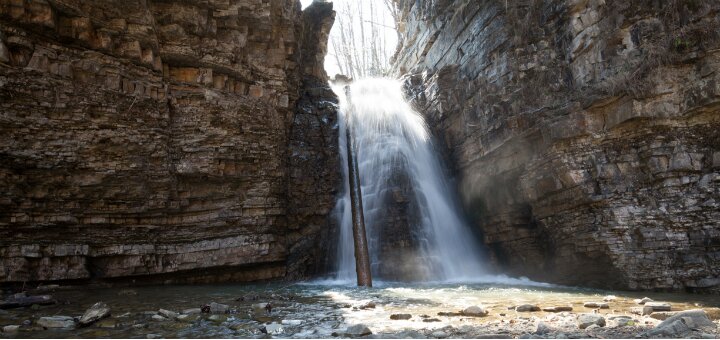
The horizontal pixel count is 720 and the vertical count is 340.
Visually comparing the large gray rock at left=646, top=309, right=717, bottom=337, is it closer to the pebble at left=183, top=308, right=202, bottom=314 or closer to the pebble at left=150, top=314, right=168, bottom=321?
the pebble at left=183, top=308, right=202, bottom=314

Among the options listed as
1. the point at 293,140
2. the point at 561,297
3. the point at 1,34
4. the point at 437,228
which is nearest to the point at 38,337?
the point at 1,34

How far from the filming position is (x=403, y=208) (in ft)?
38.8

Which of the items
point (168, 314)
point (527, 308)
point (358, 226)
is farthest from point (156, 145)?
point (527, 308)

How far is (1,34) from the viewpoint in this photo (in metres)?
8.12

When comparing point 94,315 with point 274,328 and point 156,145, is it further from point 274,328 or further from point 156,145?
point 156,145

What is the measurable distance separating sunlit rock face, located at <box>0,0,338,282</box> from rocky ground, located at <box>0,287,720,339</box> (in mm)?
2689

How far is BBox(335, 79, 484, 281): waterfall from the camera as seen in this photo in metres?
11.2

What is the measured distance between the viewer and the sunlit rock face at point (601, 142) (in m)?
7.70

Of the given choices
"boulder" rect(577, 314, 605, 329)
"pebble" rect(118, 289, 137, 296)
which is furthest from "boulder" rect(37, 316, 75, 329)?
"boulder" rect(577, 314, 605, 329)

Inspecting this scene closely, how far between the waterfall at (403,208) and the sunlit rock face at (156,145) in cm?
124

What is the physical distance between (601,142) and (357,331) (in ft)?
23.5

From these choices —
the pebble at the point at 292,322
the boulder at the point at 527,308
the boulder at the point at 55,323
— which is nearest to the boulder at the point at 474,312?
the boulder at the point at 527,308

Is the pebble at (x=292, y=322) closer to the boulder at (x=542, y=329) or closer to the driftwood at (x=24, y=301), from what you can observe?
the boulder at (x=542, y=329)

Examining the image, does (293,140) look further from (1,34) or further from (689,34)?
(689,34)
